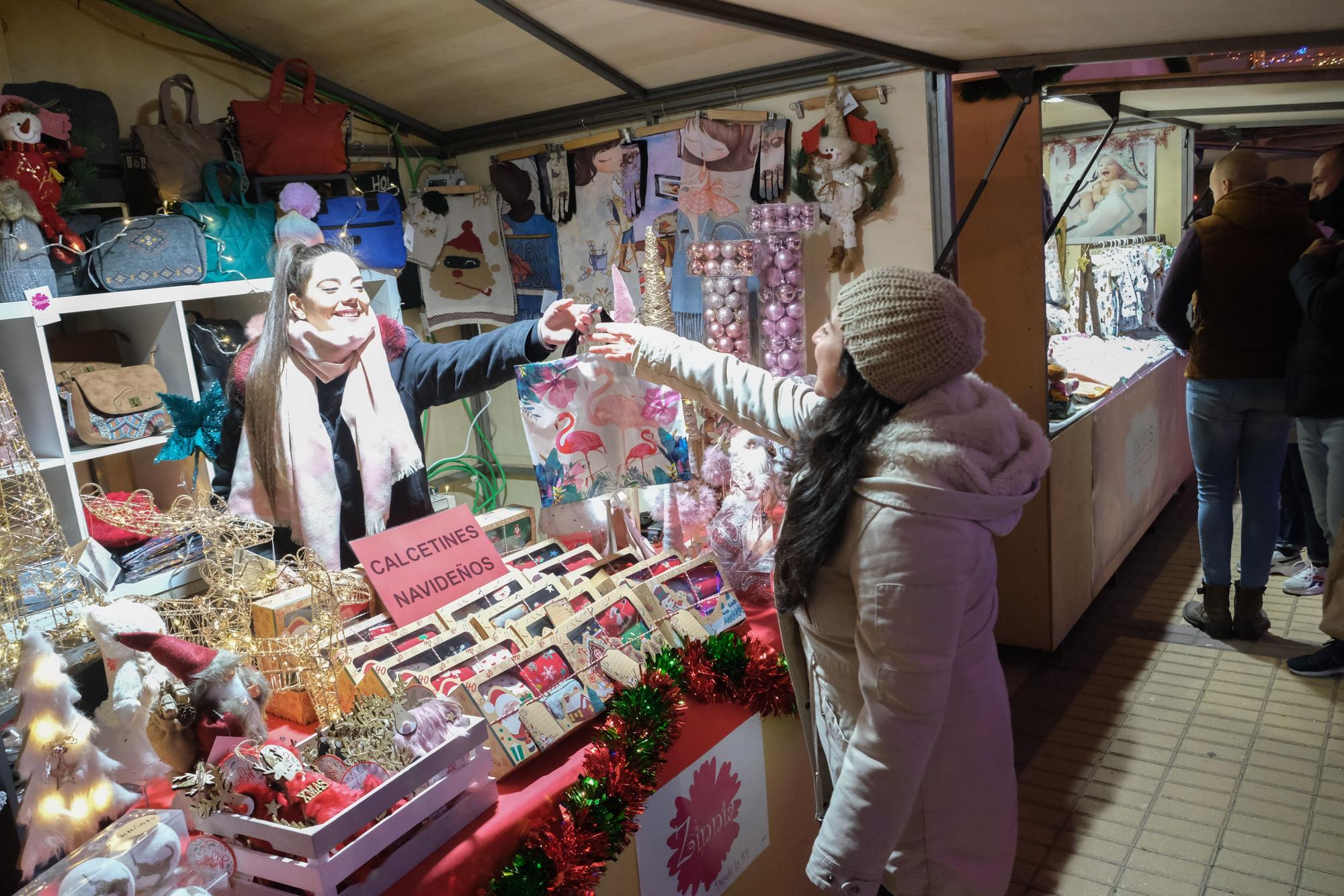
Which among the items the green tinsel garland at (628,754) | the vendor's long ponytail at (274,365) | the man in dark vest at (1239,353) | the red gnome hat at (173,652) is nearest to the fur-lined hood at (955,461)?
the green tinsel garland at (628,754)

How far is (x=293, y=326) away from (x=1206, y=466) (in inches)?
124

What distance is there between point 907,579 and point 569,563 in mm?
1033

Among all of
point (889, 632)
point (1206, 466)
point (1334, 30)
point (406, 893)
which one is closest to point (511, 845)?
point (406, 893)

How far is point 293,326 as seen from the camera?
198 cm

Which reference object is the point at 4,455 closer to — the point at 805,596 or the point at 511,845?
the point at 511,845

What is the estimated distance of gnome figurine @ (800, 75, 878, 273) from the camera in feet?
9.28

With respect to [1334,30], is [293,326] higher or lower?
lower

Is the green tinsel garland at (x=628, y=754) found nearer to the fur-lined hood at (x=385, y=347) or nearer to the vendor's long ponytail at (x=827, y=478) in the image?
the vendor's long ponytail at (x=827, y=478)

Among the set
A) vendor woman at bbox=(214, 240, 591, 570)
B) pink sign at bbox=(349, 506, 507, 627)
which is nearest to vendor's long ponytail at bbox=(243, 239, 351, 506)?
vendor woman at bbox=(214, 240, 591, 570)

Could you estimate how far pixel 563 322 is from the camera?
2.14 m

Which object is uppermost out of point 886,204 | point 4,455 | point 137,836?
point 886,204

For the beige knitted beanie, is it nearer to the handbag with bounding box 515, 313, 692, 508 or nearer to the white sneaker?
the handbag with bounding box 515, 313, 692, 508

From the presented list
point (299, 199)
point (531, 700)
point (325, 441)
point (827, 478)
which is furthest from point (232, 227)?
point (827, 478)

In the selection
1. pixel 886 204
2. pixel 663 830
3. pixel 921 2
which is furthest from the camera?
pixel 886 204
